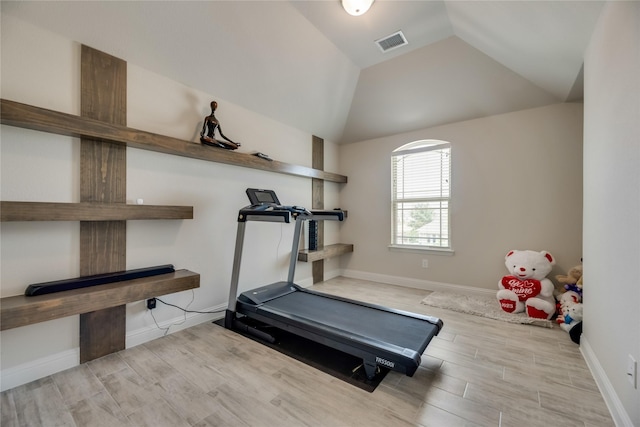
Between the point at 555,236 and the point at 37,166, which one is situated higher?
the point at 37,166

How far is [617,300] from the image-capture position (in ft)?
5.12

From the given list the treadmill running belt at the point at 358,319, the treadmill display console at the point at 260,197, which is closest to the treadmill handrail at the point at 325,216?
the treadmill display console at the point at 260,197

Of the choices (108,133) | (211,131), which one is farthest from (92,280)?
(211,131)

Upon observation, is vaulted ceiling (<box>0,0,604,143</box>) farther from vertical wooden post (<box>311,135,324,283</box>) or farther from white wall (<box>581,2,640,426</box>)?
white wall (<box>581,2,640,426</box>)

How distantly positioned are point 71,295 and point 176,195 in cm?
121

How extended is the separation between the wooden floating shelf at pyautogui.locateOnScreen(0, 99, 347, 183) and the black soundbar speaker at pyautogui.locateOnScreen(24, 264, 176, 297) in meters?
1.12

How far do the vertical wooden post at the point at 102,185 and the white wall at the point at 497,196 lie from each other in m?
3.67

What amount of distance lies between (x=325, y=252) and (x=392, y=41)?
303 centimetres

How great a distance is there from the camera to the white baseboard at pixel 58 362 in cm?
185

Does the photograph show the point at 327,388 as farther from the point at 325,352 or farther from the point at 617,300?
the point at 617,300

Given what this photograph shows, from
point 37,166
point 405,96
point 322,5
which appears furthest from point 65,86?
point 405,96

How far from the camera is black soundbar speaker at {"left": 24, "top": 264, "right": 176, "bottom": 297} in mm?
1879

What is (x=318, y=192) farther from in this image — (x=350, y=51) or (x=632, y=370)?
(x=632, y=370)

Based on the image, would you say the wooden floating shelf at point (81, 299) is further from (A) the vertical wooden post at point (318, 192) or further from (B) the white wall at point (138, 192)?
(A) the vertical wooden post at point (318, 192)
